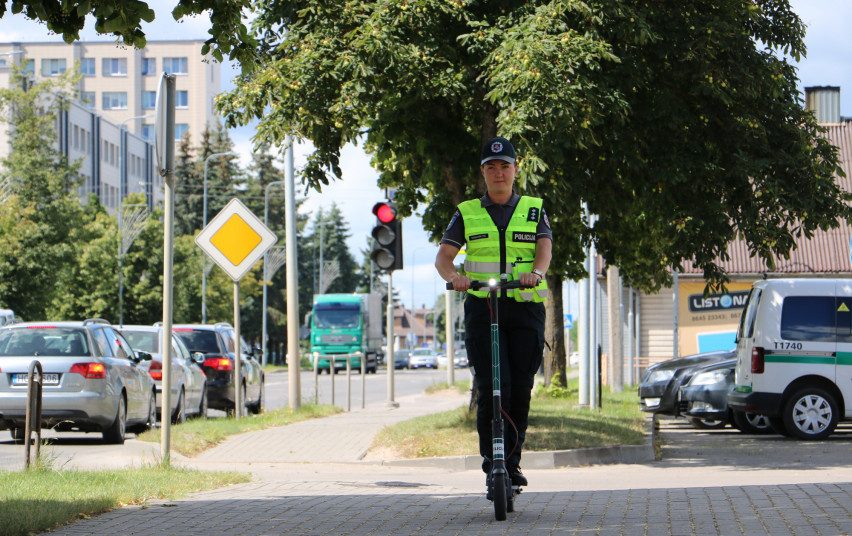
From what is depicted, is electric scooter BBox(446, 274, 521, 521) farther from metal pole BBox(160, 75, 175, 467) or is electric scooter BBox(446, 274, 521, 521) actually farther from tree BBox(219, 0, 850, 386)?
tree BBox(219, 0, 850, 386)

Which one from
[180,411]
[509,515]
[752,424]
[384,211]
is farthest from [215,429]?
[509,515]

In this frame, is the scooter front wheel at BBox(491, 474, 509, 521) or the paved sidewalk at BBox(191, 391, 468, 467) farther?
the paved sidewalk at BBox(191, 391, 468, 467)

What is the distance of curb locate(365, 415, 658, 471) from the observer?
1316 cm

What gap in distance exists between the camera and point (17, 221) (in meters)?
47.5

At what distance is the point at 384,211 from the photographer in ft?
67.5

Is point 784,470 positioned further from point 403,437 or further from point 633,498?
point 633,498

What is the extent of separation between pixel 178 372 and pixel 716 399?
773 cm

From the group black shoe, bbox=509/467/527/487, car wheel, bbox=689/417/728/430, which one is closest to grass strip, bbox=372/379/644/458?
car wheel, bbox=689/417/728/430

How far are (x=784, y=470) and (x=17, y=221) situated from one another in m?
38.3

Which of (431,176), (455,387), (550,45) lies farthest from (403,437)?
(455,387)

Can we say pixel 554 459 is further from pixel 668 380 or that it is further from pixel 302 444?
pixel 668 380

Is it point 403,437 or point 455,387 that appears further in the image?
point 455,387

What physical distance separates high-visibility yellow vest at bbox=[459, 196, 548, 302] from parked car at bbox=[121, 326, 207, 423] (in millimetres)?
12185

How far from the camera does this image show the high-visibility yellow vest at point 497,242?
7848mm
